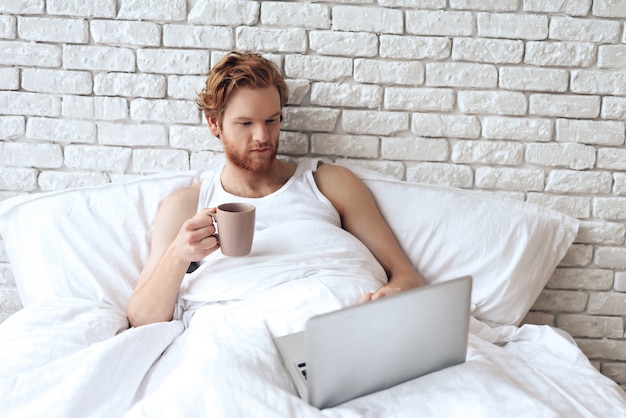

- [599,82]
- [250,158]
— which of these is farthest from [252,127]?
[599,82]

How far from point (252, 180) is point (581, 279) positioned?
3.68ft

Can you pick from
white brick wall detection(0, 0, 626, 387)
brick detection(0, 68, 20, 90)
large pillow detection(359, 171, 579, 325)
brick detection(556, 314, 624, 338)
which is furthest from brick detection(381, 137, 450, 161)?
brick detection(0, 68, 20, 90)

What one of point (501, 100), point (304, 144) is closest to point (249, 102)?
point (304, 144)

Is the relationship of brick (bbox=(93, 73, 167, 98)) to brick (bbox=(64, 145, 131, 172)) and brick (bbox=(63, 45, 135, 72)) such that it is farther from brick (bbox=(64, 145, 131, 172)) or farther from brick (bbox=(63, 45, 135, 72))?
brick (bbox=(64, 145, 131, 172))

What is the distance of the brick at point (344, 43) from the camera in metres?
1.74

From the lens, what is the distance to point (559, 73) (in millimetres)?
1763

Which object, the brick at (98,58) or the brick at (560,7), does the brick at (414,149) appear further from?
the brick at (98,58)

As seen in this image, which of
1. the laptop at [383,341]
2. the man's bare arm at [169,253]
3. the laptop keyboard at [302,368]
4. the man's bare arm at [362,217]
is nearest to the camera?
the laptop at [383,341]

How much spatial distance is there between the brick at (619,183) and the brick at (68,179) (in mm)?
1625

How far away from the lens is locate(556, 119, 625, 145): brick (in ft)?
5.89

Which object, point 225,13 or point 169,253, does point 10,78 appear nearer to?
point 225,13

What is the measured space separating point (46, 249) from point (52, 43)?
2.08 feet

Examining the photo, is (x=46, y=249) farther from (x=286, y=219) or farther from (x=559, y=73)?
(x=559, y=73)

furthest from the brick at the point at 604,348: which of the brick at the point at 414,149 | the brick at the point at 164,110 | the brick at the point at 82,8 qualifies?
the brick at the point at 82,8
